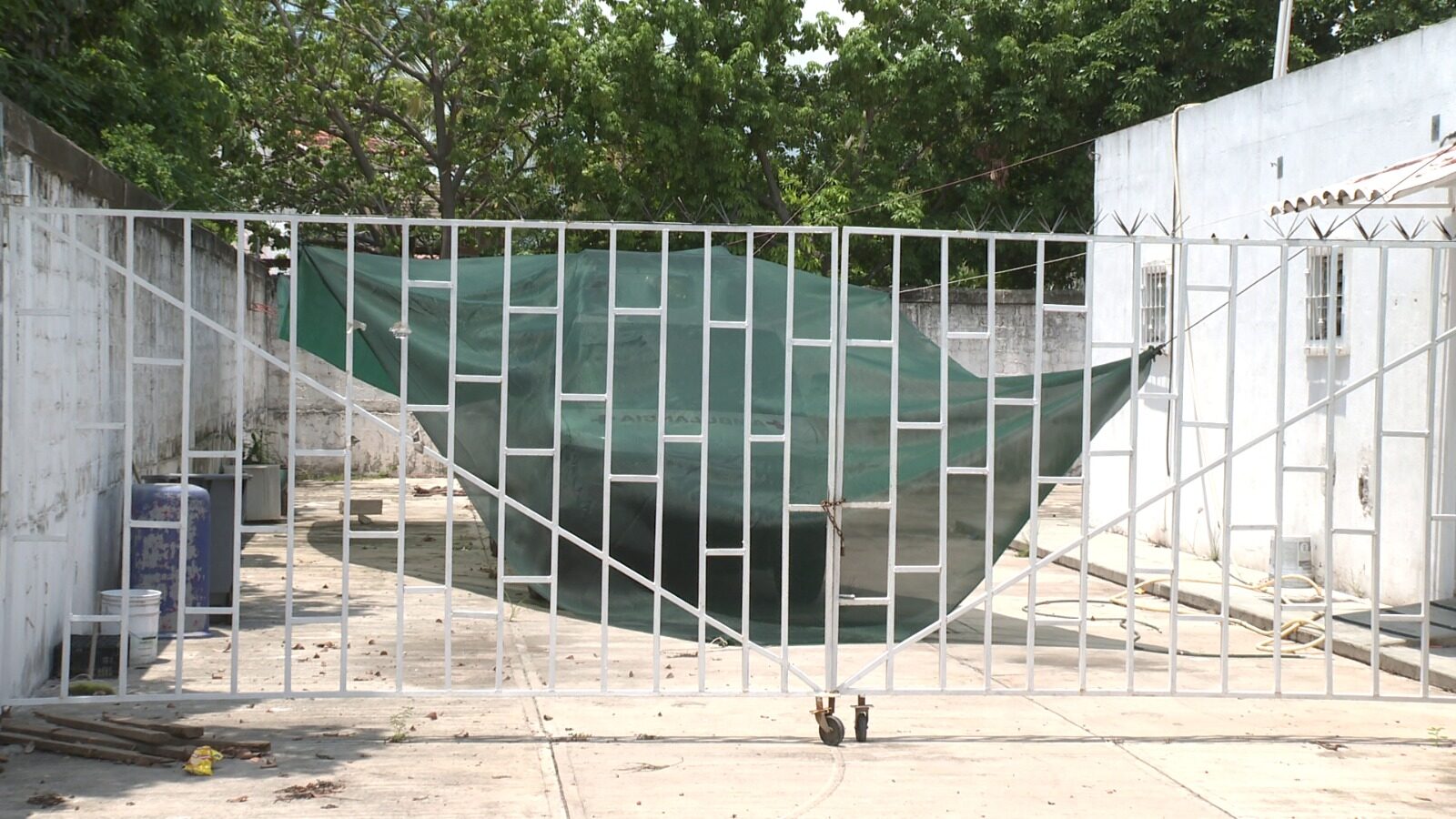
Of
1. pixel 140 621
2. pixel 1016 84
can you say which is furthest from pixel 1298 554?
pixel 1016 84

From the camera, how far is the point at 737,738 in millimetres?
6266

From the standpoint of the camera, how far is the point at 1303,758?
241 inches

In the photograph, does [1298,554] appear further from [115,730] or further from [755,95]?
[755,95]

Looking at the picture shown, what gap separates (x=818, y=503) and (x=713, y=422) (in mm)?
1125

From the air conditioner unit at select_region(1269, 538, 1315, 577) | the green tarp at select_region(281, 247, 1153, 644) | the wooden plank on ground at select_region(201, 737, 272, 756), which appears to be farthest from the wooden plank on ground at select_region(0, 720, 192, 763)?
the air conditioner unit at select_region(1269, 538, 1315, 577)

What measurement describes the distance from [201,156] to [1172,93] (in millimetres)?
13837

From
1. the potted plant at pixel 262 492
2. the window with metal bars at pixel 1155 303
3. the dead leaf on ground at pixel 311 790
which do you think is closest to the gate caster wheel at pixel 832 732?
the dead leaf on ground at pixel 311 790

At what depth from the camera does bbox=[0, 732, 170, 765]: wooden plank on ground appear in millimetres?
5531

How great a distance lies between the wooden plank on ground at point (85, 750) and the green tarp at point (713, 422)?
2.82 metres

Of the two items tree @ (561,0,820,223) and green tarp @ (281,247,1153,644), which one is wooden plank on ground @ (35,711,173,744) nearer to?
green tarp @ (281,247,1153,644)

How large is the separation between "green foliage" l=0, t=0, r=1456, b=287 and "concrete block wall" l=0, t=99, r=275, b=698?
12.1m

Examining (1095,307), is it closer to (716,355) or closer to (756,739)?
(716,355)

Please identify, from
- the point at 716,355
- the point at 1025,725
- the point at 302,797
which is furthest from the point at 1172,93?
the point at 302,797

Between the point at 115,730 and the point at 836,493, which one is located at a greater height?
the point at 836,493
